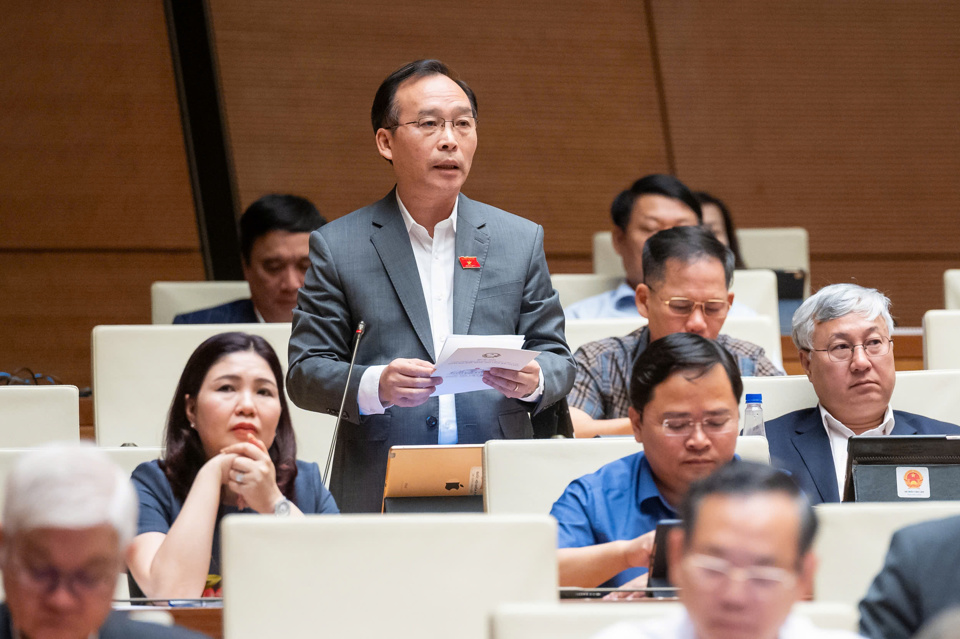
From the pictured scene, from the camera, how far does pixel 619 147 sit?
18.8 feet

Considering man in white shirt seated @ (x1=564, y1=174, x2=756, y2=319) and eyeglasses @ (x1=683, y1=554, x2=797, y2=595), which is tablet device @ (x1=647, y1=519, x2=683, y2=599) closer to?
eyeglasses @ (x1=683, y1=554, x2=797, y2=595)

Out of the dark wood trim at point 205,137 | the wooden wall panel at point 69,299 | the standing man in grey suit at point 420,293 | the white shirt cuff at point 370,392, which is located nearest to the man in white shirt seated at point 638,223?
the standing man in grey suit at point 420,293

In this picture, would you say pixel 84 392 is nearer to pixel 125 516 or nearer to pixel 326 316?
pixel 326 316

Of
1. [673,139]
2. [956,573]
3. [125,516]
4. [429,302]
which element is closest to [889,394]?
[429,302]

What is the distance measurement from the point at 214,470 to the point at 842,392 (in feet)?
4.75

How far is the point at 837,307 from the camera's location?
2.81m

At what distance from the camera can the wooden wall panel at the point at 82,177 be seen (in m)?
5.24

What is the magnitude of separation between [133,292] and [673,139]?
266cm

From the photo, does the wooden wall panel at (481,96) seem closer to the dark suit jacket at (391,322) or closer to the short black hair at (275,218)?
the short black hair at (275,218)

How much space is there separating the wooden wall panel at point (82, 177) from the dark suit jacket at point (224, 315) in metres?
1.56

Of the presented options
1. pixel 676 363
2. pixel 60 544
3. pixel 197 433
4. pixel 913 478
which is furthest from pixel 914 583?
pixel 197 433

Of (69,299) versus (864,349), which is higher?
(69,299)

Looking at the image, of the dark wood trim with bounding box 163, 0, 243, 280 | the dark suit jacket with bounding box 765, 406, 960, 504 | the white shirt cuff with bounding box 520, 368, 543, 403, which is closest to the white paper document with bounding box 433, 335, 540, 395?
the white shirt cuff with bounding box 520, 368, 543, 403

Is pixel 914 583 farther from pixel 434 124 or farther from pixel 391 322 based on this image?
pixel 434 124
